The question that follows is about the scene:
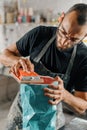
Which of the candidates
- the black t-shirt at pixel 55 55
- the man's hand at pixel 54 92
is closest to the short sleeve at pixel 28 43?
the black t-shirt at pixel 55 55

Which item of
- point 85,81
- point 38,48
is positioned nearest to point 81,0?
point 38,48

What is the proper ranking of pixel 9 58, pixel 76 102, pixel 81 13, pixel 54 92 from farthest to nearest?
1. pixel 9 58
2. pixel 81 13
3. pixel 76 102
4. pixel 54 92

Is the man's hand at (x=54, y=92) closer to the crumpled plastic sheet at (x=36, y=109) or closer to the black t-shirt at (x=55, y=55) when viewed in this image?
the crumpled plastic sheet at (x=36, y=109)

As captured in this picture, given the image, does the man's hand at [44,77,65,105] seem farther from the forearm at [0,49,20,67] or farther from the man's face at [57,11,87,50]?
the forearm at [0,49,20,67]

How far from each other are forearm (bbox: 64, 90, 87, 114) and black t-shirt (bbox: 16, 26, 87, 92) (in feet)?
0.32

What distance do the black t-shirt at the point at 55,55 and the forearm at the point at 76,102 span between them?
0.10 meters

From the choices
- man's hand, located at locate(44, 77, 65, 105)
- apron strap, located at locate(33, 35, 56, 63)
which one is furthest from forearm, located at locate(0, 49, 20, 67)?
man's hand, located at locate(44, 77, 65, 105)

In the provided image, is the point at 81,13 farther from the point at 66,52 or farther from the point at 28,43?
the point at 28,43

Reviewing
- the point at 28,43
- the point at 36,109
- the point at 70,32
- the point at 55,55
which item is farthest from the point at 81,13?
the point at 36,109

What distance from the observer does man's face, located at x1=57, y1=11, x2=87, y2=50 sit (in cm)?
110

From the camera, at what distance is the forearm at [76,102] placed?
100cm

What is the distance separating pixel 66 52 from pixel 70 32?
16 centimetres

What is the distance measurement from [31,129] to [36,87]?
0.52 ft

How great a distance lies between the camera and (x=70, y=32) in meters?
1.11
